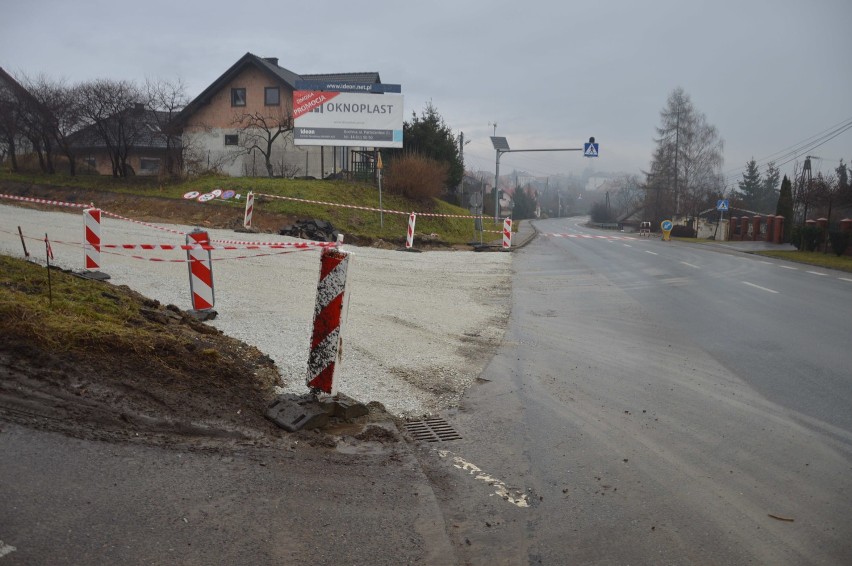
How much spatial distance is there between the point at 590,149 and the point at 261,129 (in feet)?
→ 64.3

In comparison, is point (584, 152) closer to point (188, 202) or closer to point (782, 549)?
point (188, 202)

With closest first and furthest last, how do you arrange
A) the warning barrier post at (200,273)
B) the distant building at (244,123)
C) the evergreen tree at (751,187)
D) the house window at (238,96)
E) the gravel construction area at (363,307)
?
the gravel construction area at (363,307) → the warning barrier post at (200,273) → the distant building at (244,123) → the house window at (238,96) → the evergreen tree at (751,187)

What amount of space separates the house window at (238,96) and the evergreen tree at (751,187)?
280 ft

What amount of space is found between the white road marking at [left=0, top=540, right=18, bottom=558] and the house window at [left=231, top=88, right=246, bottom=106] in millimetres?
43022

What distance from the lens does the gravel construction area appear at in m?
7.06

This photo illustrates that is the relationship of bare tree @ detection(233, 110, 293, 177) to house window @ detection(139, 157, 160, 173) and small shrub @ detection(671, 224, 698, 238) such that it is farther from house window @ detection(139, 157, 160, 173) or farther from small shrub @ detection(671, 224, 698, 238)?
small shrub @ detection(671, 224, 698, 238)

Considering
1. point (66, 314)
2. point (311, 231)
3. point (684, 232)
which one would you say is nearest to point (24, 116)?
point (311, 231)

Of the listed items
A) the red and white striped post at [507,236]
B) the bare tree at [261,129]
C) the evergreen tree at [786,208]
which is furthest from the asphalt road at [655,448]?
the evergreen tree at [786,208]

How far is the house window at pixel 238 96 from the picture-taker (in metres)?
43.2

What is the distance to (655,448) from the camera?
5355mm

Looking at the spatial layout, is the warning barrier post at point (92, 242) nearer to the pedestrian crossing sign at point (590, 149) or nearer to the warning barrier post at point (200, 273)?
the warning barrier post at point (200, 273)

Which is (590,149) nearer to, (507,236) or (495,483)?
(507,236)

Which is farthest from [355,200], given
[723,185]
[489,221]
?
[723,185]

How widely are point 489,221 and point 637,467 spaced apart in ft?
181
